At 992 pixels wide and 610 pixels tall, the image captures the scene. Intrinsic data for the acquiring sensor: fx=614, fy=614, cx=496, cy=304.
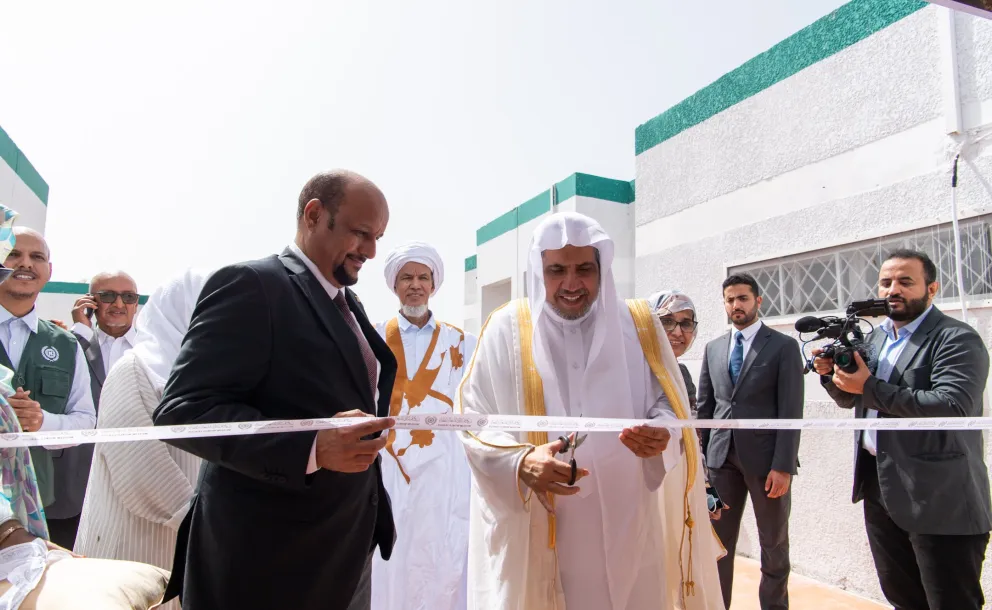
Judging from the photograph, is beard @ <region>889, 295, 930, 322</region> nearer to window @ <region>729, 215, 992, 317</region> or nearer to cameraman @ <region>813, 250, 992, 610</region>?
cameraman @ <region>813, 250, 992, 610</region>

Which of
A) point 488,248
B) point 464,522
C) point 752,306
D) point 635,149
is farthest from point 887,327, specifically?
point 488,248

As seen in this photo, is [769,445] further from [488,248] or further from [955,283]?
[488,248]

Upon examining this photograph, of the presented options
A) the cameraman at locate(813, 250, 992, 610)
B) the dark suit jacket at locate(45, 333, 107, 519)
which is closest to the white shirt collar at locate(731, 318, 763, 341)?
the cameraman at locate(813, 250, 992, 610)

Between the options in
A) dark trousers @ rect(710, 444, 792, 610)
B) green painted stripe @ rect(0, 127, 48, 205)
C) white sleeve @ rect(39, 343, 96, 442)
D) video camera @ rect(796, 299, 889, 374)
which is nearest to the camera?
white sleeve @ rect(39, 343, 96, 442)

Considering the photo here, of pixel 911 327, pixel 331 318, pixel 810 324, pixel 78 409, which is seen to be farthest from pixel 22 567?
pixel 911 327

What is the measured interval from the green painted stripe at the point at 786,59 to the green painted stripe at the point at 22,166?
9.38 m

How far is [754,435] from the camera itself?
4234 millimetres

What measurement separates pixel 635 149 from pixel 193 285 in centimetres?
652

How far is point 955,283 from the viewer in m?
4.31

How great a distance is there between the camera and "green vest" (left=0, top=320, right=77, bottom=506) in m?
3.33

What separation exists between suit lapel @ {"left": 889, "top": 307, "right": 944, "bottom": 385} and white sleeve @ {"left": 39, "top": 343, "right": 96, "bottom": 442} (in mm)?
4293

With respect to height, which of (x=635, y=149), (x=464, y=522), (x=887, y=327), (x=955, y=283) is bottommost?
(x=464, y=522)

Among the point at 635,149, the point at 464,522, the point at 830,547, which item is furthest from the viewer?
the point at 635,149

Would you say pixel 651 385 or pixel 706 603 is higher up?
pixel 651 385
